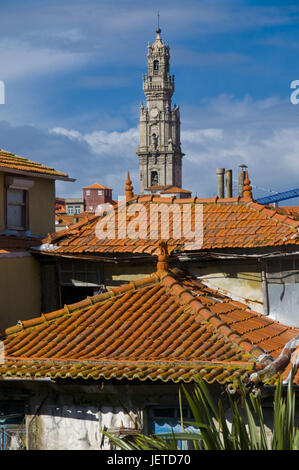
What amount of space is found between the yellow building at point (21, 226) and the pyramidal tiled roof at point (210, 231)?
89 cm

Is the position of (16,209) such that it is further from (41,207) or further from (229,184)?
(229,184)

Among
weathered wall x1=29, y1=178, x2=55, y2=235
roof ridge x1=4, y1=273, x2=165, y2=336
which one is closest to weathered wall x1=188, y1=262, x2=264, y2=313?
roof ridge x1=4, y1=273, x2=165, y2=336

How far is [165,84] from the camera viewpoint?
445 feet

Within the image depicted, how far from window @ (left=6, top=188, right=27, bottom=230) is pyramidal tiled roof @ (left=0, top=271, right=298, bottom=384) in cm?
527

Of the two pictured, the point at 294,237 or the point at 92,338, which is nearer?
the point at 92,338

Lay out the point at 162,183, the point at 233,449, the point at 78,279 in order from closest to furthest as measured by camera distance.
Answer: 1. the point at 233,449
2. the point at 78,279
3. the point at 162,183

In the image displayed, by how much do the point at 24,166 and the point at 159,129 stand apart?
11516 centimetres

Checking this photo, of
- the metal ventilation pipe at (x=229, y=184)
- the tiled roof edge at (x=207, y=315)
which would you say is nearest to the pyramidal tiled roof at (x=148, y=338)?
the tiled roof edge at (x=207, y=315)

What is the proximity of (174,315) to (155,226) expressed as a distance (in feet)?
16.0

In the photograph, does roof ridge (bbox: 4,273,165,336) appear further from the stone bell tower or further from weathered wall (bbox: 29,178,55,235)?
the stone bell tower

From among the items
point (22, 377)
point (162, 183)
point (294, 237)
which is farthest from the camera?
point (162, 183)

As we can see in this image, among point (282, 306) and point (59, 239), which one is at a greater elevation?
point (59, 239)
